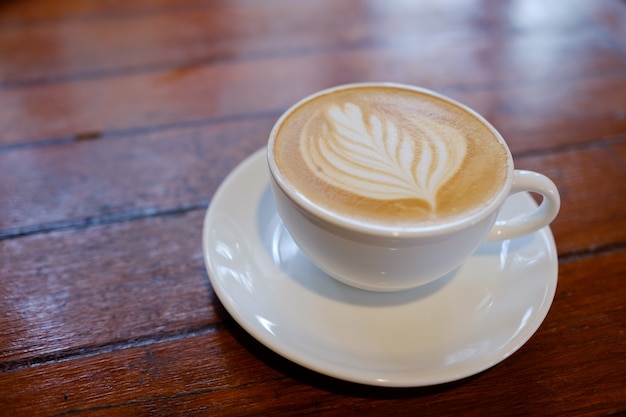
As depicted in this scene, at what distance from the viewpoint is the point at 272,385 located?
485 mm

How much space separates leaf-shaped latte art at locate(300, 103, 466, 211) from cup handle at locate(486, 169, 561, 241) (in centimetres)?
6

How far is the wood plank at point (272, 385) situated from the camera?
467 mm

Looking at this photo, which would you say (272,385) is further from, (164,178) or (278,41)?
(278,41)

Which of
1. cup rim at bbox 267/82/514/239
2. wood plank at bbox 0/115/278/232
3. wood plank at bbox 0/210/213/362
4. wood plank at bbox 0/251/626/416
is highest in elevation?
cup rim at bbox 267/82/514/239

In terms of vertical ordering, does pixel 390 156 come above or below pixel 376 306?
above

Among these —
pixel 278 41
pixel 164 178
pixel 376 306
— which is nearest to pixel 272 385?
pixel 376 306

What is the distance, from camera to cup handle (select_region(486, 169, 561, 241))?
0.53 m

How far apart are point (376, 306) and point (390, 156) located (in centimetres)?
15

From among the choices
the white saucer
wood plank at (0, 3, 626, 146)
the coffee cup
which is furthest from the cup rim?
wood plank at (0, 3, 626, 146)

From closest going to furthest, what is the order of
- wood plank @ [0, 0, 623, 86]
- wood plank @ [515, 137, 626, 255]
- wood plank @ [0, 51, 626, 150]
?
wood plank @ [515, 137, 626, 255]
wood plank @ [0, 51, 626, 150]
wood plank @ [0, 0, 623, 86]

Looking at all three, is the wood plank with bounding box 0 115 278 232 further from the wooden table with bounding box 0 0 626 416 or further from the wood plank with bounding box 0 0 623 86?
the wood plank with bounding box 0 0 623 86

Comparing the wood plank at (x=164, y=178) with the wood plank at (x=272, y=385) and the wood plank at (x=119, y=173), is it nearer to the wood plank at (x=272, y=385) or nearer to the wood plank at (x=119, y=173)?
the wood plank at (x=119, y=173)

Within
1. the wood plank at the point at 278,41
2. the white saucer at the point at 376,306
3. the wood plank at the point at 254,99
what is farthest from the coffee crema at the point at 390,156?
the wood plank at the point at 278,41

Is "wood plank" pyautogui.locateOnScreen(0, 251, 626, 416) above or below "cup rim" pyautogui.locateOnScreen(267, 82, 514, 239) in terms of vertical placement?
below
